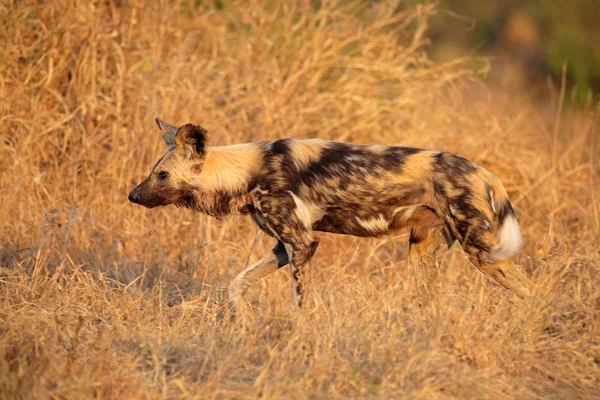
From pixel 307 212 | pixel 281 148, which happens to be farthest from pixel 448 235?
pixel 281 148

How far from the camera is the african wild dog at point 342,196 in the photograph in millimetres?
3945

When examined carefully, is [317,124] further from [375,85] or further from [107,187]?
[107,187]

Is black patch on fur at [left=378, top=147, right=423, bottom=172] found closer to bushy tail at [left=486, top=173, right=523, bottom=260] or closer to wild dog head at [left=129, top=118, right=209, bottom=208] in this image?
bushy tail at [left=486, top=173, right=523, bottom=260]

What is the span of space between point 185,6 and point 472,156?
104 inches

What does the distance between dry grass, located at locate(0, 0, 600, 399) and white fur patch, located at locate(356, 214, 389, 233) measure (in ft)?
1.05

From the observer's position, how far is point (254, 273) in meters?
4.14

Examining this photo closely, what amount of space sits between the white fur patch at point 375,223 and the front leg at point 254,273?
1.41ft

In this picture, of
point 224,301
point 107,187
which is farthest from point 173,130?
point 107,187

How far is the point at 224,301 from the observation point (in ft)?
14.0

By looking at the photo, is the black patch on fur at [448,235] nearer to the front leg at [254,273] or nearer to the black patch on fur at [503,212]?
the black patch on fur at [503,212]

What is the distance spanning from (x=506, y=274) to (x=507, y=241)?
16 centimetres

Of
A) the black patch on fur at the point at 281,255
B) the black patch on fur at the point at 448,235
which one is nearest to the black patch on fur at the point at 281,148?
the black patch on fur at the point at 281,255

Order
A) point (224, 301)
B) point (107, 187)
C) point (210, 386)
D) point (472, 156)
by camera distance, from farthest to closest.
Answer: point (472, 156), point (107, 187), point (224, 301), point (210, 386)

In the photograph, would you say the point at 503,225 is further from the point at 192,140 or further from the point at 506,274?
the point at 192,140
